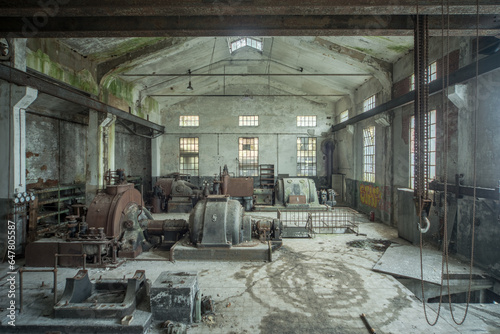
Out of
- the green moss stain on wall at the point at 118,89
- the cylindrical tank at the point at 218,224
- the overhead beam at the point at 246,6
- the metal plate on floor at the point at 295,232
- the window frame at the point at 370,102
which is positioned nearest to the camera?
the overhead beam at the point at 246,6

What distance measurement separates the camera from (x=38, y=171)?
31.5 ft

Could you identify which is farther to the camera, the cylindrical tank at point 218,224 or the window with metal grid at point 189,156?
the window with metal grid at point 189,156

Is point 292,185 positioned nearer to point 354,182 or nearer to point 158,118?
point 354,182

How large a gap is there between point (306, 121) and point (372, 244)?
10.7m

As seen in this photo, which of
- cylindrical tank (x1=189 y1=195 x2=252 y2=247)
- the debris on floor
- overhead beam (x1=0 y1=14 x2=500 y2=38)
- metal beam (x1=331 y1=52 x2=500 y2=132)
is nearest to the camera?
overhead beam (x1=0 y1=14 x2=500 y2=38)

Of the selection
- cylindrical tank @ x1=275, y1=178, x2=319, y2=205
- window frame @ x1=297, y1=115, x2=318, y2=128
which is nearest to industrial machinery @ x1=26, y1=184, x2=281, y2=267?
cylindrical tank @ x1=275, y1=178, x2=319, y2=205

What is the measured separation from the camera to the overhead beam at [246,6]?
3.88m

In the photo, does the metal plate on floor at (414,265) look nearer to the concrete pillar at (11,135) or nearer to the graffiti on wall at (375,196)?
the graffiti on wall at (375,196)

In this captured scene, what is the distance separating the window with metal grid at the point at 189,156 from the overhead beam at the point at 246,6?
45.0 ft

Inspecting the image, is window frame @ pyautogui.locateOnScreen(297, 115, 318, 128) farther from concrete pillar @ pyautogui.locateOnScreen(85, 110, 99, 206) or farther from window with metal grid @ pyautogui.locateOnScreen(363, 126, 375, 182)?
concrete pillar @ pyautogui.locateOnScreen(85, 110, 99, 206)

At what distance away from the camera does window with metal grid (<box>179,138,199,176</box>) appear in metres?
17.8

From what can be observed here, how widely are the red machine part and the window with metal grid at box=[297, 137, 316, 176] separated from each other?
12.3 m

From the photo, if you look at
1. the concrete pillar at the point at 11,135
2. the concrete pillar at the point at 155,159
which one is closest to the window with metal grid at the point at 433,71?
the concrete pillar at the point at 11,135

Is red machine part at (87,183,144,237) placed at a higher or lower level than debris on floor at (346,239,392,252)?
higher
